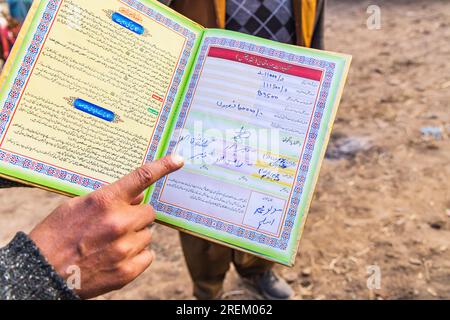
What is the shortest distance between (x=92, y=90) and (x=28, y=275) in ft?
1.47

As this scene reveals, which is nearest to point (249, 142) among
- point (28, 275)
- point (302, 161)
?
point (302, 161)

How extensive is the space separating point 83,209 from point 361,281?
1.75m

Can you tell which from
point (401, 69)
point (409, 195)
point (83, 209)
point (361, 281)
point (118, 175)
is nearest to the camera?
point (83, 209)

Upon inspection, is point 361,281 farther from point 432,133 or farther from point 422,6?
point 422,6

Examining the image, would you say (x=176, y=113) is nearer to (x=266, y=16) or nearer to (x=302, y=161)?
(x=302, y=161)

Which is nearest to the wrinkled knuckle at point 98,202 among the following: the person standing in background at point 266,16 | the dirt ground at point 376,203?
the person standing in background at point 266,16

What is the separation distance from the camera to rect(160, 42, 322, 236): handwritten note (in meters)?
1.03

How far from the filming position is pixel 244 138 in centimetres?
106

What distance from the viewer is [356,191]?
270 cm

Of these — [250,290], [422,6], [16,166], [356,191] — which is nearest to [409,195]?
[356,191]

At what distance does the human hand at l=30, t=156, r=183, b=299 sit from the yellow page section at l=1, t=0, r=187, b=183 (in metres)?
0.17

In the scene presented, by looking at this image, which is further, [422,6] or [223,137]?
[422,6]

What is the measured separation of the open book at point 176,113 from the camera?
94cm

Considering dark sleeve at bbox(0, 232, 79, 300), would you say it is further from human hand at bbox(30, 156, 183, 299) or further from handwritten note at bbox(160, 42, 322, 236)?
handwritten note at bbox(160, 42, 322, 236)
